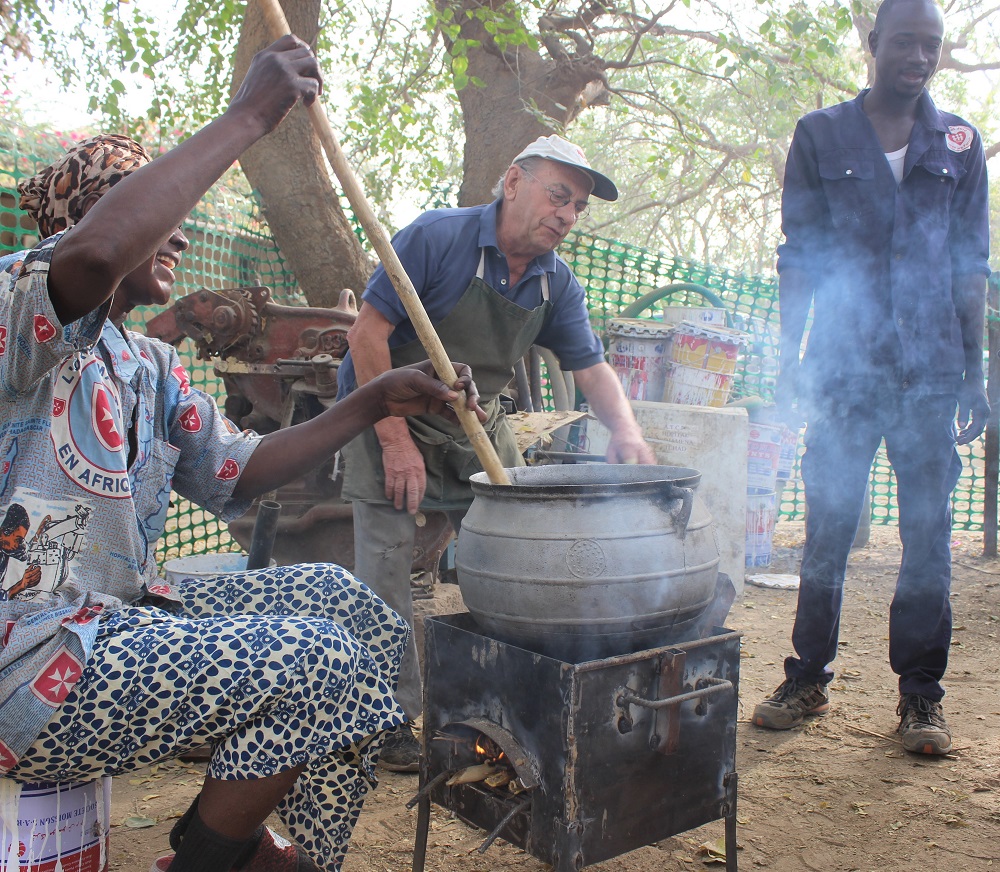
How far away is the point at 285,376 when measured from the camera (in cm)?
474

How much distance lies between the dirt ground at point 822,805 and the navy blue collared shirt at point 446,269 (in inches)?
67.3

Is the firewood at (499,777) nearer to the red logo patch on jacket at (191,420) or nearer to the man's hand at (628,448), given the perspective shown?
the red logo patch on jacket at (191,420)

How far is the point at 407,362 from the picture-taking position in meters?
3.47

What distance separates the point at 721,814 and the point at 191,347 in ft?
18.8

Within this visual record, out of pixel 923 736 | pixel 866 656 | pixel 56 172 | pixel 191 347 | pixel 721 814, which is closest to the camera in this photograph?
pixel 56 172

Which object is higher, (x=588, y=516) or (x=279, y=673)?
(x=588, y=516)

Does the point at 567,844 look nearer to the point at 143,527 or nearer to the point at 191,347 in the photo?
the point at 143,527

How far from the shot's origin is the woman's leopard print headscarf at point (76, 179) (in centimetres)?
210

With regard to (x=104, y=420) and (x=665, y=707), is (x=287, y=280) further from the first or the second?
(x=665, y=707)

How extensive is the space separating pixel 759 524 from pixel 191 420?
16.6 ft

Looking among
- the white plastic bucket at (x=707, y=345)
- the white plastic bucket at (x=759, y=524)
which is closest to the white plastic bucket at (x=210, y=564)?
the white plastic bucket at (x=707, y=345)

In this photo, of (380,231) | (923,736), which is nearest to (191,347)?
(380,231)

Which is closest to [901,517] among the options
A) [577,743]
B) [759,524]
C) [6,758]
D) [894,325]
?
[894,325]

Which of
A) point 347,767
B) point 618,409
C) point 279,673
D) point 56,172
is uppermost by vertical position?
point 56,172
